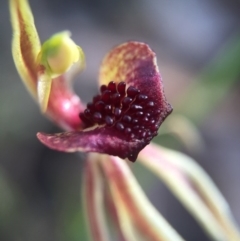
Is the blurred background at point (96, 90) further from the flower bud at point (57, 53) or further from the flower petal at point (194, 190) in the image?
the flower bud at point (57, 53)

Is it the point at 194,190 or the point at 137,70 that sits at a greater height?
the point at 137,70

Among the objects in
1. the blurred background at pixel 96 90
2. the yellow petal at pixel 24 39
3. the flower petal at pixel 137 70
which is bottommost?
the blurred background at pixel 96 90

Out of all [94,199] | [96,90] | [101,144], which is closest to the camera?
[101,144]

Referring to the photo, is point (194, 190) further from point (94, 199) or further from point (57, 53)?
point (57, 53)

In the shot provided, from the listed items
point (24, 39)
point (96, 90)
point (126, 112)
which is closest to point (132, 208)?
point (126, 112)

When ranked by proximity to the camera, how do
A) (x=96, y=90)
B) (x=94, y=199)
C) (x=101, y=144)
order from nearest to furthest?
(x=101, y=144)
(x=94, y=199)
(x=96, y=90)

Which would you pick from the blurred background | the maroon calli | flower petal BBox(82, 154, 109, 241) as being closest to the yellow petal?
the maroon calli

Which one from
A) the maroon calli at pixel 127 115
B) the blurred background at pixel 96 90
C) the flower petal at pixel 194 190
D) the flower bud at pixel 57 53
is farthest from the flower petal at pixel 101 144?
the blurred background at pixel 96 90
